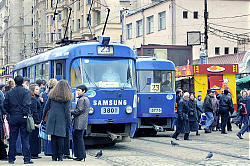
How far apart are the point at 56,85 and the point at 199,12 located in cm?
3616

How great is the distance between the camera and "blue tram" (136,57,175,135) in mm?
20312

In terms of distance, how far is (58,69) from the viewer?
16.7m

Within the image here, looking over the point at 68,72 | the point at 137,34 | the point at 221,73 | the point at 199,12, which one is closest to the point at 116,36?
the point at 137,34

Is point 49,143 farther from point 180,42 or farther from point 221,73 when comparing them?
point 180,42

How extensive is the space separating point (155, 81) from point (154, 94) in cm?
56

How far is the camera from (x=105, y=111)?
1524 cm

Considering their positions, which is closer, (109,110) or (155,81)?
(109,110)

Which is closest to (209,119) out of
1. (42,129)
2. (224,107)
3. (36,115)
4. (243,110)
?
(224,107)

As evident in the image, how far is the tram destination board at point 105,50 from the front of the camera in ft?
51.2

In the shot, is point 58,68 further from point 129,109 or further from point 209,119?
point 209,119

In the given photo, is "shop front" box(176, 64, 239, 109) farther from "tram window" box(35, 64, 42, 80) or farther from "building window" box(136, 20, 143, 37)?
"building window" box(136, 20, 143, 37)

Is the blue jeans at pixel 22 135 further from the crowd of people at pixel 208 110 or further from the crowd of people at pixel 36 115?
the crowd of people at pixel 208 110

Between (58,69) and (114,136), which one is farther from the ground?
(58,69)

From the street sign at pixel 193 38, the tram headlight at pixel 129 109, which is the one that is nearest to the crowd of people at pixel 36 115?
the tram headlight at pixel 129 109
